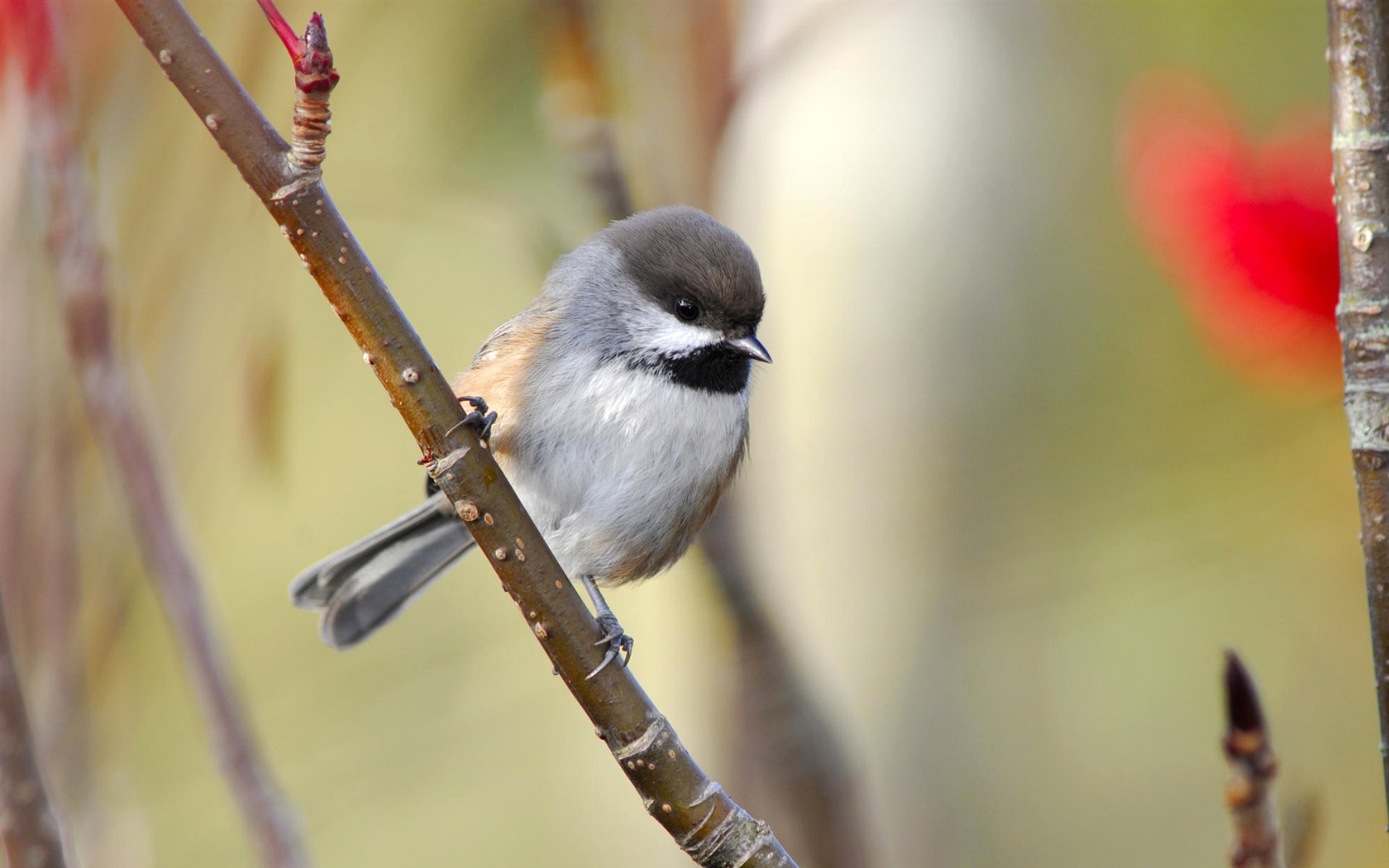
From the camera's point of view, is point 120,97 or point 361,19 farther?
point 361,19

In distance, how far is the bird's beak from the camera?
2.00 metres

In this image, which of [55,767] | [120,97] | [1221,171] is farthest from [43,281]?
[1221,171]

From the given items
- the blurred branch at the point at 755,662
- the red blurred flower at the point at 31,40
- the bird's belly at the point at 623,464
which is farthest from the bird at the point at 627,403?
the red blurred flower at the point at 31,40

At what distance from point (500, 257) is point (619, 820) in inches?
96.9

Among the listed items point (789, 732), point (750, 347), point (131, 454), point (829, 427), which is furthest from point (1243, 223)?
point (131, 454)

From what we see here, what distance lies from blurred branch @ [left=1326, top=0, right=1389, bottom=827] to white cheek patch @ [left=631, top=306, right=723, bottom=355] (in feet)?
3.79

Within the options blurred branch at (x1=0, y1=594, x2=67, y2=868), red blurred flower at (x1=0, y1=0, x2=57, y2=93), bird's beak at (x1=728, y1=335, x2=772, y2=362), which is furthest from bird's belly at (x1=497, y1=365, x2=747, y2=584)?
blurred branch at (x1=0, y1=594, x2=67, y2=868)

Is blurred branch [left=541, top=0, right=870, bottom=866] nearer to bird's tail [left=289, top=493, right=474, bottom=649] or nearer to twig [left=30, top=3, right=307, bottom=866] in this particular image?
bird's tail [left=289, top=493, right=474, bottom=649]

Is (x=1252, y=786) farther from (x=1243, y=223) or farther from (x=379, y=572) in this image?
(x=379, y=572)

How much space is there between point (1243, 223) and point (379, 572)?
173 centimetres

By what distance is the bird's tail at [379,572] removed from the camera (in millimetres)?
2186

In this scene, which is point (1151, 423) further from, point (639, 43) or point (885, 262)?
point (639, 43)

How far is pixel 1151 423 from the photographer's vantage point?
4.10 m

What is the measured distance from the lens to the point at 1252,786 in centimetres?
100
